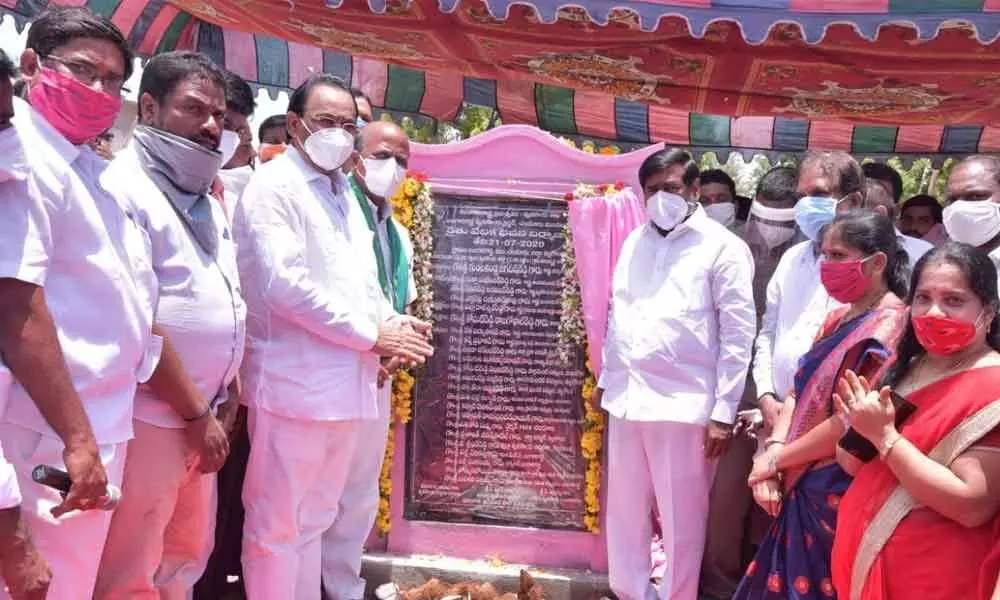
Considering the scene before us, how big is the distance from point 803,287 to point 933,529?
160 cm

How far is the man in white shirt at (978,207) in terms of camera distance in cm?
361

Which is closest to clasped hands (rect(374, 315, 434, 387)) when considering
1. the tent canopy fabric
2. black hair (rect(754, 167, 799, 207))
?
black hair (rect(754, 167, 799, 207))

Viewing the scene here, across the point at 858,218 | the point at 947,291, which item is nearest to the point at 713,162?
the point at 858,218

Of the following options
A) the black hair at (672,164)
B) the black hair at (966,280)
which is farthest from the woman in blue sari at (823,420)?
the black hair at (672,164)

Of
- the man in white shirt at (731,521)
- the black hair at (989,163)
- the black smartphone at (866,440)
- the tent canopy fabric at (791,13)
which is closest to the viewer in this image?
the black smartphone at (866,440)

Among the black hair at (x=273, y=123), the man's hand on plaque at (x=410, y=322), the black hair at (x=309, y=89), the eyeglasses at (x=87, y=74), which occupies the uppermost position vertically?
the black hair at (x=273, y=123)

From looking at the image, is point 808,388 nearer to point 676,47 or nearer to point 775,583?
point 775,583

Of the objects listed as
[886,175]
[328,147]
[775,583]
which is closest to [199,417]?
[328,147]

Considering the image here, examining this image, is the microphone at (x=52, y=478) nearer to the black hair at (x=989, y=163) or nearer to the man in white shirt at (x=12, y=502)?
the man in white shirt at (x=12, y=502)

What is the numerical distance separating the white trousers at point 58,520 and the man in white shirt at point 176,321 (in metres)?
0.32

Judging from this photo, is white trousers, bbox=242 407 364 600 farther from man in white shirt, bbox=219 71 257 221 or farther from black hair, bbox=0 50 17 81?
black hair, bbox=0 50 17 81

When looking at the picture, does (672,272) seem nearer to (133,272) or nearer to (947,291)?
(947,291)

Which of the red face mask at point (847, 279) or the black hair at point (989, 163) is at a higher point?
the black hair at point (989, 163)

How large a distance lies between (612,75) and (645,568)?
398 cm
